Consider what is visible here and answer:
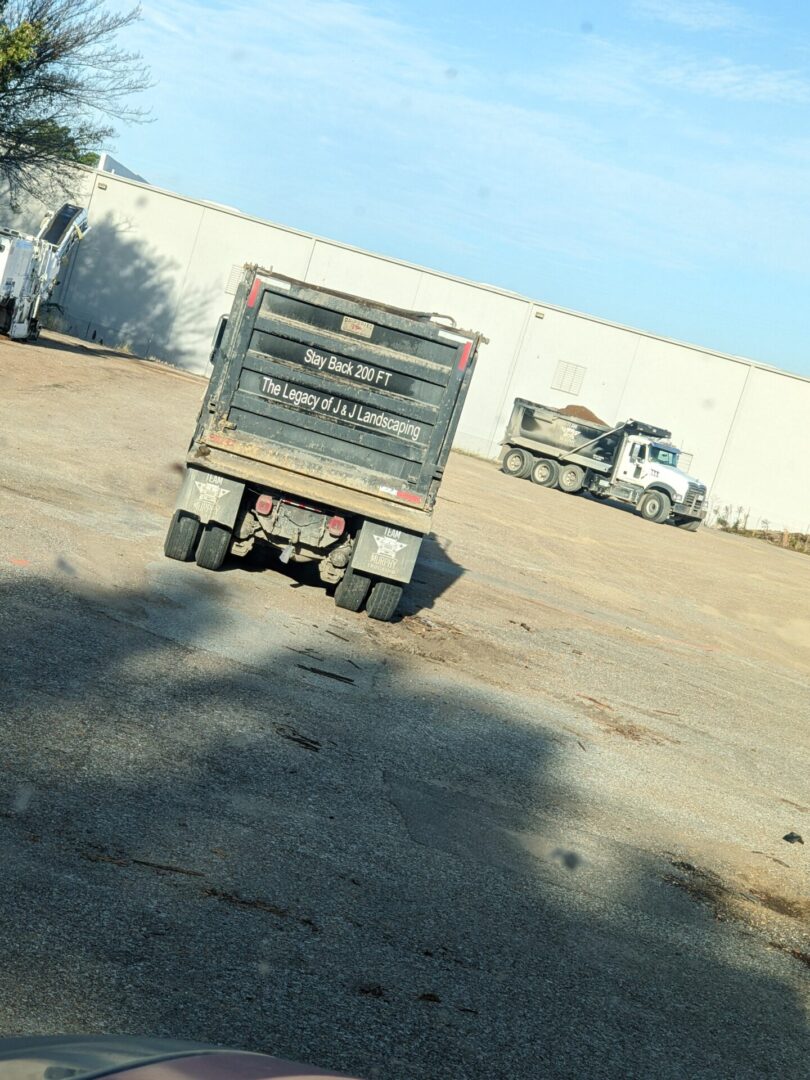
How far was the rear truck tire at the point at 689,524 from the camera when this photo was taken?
38.0m

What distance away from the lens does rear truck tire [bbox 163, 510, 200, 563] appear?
10.8 metres

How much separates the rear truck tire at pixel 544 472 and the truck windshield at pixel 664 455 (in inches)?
120

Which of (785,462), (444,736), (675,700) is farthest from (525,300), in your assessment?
(444,736)

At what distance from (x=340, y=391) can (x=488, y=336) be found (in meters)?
36.5

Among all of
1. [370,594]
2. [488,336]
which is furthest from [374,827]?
[488,336]

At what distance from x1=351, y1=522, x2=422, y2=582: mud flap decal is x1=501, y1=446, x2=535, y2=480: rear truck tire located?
94.8ft

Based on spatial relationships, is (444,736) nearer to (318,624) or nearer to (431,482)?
(318,624)

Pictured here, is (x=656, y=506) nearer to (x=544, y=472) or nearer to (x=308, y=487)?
(x=544, y=472)

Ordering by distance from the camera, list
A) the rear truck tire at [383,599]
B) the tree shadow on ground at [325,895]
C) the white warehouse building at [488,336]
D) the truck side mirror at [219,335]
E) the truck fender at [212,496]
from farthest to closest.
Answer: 1. the white warehouse building at [488,336]
2. the truck side mirror at [219,335]
3. the rear truck tire at [383,599]
4. the truck fender at [212,496]
5. the tree shadow on ground at [325,895]

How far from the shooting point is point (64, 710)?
6.44m

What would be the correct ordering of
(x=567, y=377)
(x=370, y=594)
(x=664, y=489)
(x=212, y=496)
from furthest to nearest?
(x=567, y=377) < (x=664, y=489) < (x=370, y=594) < (x=212, y=496)

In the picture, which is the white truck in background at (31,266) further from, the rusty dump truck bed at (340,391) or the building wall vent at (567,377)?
the building wall vent at (567,377)

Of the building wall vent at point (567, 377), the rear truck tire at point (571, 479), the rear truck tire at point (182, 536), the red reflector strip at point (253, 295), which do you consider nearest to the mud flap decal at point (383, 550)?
the rear truck tire at point (182, 536)

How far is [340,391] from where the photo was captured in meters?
11.0
